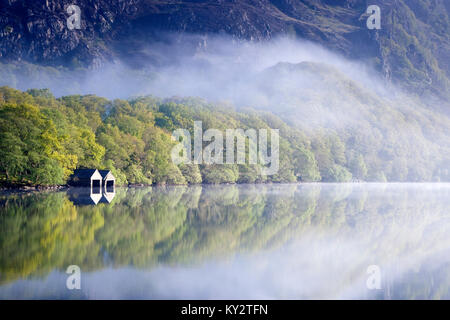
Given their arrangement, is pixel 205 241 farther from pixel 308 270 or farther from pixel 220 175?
pixel 220 175

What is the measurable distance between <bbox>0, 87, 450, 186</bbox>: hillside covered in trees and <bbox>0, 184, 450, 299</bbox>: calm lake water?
25.7m

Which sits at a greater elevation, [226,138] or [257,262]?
[226,138]

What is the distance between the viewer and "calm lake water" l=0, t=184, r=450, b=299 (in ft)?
34.8

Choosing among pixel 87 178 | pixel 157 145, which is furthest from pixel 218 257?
pixel 157 145

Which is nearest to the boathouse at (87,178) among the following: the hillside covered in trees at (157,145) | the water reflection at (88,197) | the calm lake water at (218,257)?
the hillside covered in trees at (157,145)

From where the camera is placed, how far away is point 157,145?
69312mm

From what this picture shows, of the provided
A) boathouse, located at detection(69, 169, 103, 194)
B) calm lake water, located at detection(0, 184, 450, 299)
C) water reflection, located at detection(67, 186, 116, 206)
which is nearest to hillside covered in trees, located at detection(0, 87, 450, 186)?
boathouse, located at detection(69, 169, 103, 194)

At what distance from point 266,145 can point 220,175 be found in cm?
1583

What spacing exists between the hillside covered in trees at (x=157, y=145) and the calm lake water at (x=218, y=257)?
84.2ft

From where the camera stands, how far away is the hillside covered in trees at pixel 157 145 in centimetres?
4812

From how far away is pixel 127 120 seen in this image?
7375 centimetres

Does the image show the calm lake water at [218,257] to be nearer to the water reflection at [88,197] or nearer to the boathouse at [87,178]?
the water reflection at [88,197]
